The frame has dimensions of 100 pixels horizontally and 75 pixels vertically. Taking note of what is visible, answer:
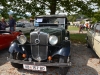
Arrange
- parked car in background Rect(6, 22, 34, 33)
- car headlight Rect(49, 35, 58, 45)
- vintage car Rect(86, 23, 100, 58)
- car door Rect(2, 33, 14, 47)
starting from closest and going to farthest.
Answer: car headlight Rect(49, 35, 58, 45), vintage car Rect(86, 23, 100, 58), car door Rect(2, 33, 14, 47), parked car in background Rect(6, 22, 34, 33)

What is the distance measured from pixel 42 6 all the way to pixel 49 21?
4.52 m

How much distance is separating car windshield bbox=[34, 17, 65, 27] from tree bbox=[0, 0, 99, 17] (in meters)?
3.90

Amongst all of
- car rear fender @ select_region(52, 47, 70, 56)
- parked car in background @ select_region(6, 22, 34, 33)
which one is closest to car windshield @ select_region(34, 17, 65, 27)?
car rear fender @ select_region(52, 47, 70, 56)

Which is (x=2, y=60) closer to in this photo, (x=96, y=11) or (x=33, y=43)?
(x=33, y=43)

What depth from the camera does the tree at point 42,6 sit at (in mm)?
10445

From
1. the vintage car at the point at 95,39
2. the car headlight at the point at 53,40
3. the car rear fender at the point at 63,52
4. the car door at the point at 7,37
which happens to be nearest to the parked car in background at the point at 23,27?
the car door at the point at 7,37

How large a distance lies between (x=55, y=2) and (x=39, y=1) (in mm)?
1141

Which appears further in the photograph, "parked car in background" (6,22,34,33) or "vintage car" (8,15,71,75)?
"parked car in background" (6,22,34,33)

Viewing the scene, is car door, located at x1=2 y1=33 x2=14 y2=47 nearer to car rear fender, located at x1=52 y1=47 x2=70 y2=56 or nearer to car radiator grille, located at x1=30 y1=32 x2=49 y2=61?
car radiator grille, located at x1=30 y1=32 x2=49 y2=61

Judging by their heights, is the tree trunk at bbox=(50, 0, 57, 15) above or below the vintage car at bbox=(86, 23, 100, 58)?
above

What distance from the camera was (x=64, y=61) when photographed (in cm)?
465

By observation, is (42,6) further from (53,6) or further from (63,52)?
(63,52)

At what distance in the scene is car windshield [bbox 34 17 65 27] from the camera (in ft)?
21.8

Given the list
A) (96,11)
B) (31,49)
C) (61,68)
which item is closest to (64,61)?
(61,68)
